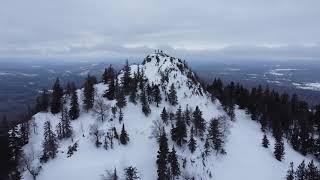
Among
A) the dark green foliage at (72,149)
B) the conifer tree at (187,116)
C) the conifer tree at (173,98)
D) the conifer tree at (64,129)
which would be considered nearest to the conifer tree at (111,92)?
the conifer tree at (64,129)

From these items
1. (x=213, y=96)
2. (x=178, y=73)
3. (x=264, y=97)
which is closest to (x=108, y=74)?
(x=178, y=73)

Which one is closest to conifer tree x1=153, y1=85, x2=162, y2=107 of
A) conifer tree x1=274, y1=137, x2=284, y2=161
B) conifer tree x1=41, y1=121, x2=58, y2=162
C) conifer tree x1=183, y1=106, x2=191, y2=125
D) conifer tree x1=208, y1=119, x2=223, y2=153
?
conifer tree x1=183, y1=106, x2=191, y2=125

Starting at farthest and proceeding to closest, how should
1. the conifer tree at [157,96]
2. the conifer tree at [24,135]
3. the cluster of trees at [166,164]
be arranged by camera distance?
the conifer tree at [157,96]
the conifer tree at [24,135]
the cluster of trees at [166,164]

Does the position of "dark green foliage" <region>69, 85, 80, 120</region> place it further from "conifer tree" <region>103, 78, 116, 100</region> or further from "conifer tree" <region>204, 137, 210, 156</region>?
"conifer tree" <region>204, 137, 210, 156</region>

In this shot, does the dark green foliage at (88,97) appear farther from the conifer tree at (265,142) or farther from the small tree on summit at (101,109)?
the conifer tree at (265,142)

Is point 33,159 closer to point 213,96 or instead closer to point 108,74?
point 108,74

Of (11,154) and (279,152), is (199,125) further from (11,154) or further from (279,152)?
(11,154)

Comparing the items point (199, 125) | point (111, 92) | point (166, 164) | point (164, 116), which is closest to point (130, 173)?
point (166, 164)
